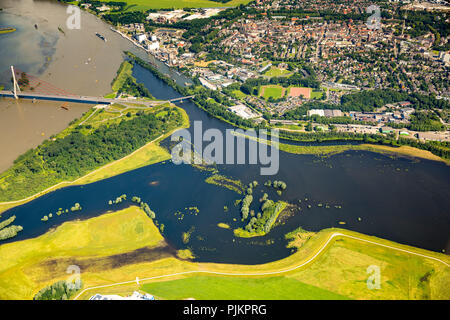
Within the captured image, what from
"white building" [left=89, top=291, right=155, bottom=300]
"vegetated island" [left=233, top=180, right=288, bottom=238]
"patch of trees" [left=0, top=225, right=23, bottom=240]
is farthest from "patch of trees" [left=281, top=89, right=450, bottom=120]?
"patch of trees" [left=0, top=225, right=23, bottom=240]

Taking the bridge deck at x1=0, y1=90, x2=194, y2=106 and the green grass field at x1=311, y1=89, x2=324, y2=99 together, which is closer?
the bridge deck at x1=0, y1=90, x2=194, y2=106

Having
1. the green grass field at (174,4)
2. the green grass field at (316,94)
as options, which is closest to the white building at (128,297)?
the green grass field at (316,94)

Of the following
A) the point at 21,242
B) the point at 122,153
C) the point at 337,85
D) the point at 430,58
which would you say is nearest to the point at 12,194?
the point at 21,242

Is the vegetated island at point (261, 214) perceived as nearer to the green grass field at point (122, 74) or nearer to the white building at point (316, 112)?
the white building at point (316, 112)

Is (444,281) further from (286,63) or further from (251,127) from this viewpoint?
(286,63)
